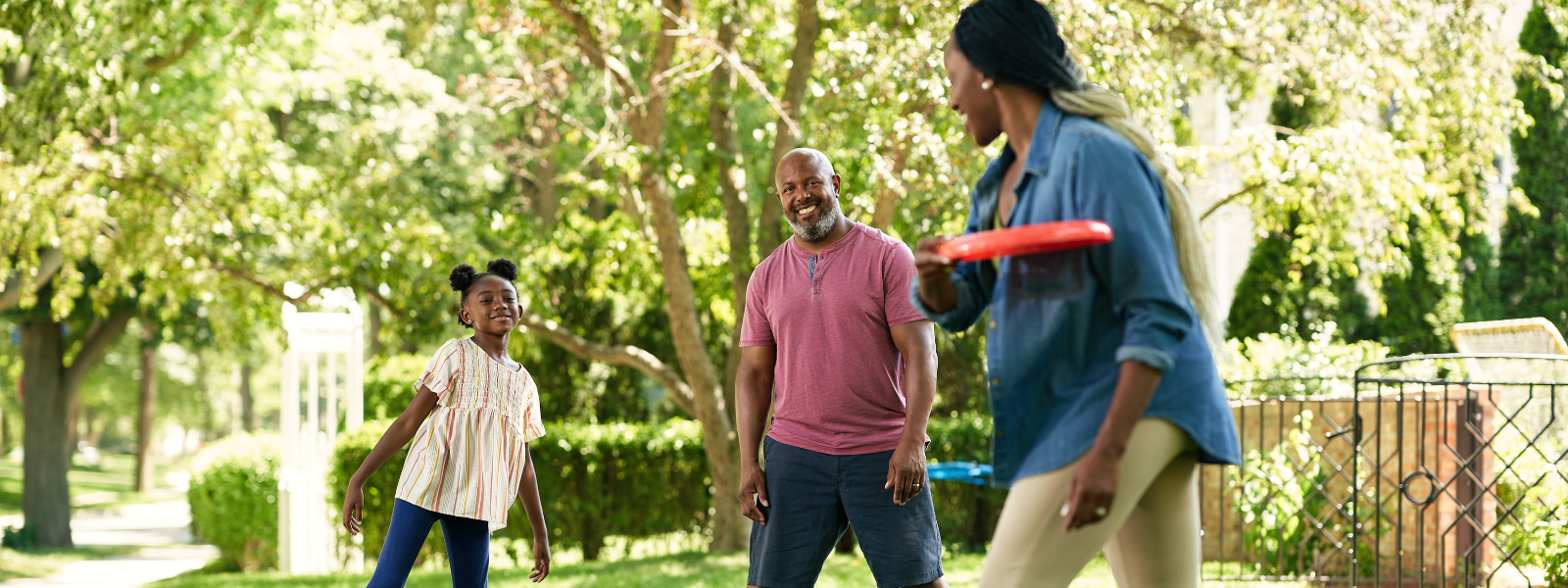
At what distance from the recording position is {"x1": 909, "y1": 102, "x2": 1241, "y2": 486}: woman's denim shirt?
2.14 m

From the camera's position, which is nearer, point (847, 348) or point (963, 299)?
point (963, 299)

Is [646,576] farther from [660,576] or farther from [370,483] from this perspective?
[370,483]

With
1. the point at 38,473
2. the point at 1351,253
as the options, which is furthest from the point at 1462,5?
the point at 38,473

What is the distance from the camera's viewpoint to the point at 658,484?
458 inches

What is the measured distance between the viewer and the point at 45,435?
17.5m

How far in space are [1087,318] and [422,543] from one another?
9.07 ft

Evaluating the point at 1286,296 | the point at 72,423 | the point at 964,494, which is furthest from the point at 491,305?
the point at 72,423

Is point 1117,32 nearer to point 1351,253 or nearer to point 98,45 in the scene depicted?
point 1351,253

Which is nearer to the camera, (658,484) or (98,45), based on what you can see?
(98,45)

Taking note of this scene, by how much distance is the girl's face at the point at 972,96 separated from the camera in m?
2.38

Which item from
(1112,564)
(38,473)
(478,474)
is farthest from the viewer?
(38,473)

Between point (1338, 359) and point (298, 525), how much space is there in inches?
361

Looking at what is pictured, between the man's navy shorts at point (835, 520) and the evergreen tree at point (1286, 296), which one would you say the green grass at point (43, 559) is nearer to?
the man's navy shorts at point (835, 520)

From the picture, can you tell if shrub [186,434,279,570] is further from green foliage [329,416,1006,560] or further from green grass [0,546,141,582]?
green foliage [329,416,1006,560]
